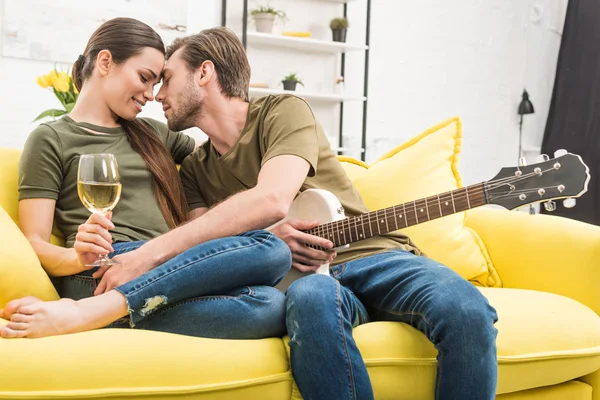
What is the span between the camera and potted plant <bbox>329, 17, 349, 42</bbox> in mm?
4488

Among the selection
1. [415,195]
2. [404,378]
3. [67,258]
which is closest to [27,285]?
[67,258]

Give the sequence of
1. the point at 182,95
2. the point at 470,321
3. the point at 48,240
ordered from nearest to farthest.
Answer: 1. the point at 470,321
2. the point at 48,240
3. the point at 182,95

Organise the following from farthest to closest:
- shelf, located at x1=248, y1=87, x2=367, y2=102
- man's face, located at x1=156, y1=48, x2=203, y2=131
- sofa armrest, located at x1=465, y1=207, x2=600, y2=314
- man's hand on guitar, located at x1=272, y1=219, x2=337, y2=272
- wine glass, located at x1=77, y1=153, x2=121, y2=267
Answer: shelf, located at x1=248, y1=87, x2=367, y2=102
man's face, located at x1=156, y1=48, x2=203, y2=131
sofa armrest, located at x1=465, y1=207, x2=600, y2=314
man's hand on guitar, located at x1=272, y1=219, x2=337, y2=272
wine glass, located at x1=77, y1=153, x2=121, y2=267

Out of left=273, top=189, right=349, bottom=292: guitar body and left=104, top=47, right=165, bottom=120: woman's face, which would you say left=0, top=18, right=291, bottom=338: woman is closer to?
left=104, top=47, right=165, bottom=120: woman's face

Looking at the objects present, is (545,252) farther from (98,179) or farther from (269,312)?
(98,179)

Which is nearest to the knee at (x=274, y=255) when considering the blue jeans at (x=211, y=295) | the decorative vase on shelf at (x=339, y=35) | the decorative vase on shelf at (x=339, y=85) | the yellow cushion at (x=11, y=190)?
the blue jeans at (x=211, y=295)

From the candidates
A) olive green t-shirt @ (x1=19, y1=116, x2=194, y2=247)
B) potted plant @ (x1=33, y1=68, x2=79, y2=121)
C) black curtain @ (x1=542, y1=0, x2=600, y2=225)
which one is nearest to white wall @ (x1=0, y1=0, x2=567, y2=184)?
black curtain @ (x1=542, y1=0, x2=600, y2=225)

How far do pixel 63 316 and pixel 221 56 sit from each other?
996mm

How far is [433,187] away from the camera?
2109mm

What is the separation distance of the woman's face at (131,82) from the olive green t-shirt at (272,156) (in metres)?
0.24

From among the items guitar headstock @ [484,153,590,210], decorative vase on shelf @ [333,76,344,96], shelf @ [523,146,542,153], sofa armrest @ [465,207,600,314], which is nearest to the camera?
guitar headstock @ [484,153,590,210]

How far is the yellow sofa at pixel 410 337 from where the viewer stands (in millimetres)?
1289

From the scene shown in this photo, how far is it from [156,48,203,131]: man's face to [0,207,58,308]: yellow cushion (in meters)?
0.63

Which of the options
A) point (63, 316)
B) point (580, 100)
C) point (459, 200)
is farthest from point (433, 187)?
point (580, 100)
